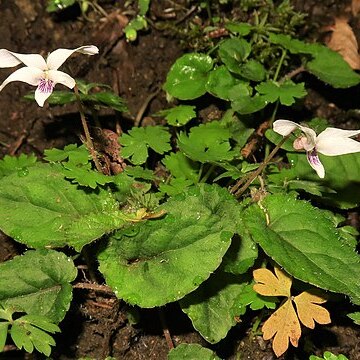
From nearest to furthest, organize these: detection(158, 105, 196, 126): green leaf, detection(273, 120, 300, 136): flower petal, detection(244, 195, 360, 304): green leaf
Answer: detection(273, 120, 300, 136): flower petal
detection(244, 195, 360, 304): green leaf
detection(158, 105, 196, 126): green leaf

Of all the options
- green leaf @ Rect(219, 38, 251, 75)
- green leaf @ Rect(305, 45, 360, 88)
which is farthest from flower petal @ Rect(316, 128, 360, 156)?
green leaf @ Rect(305, 45, 360, 88)

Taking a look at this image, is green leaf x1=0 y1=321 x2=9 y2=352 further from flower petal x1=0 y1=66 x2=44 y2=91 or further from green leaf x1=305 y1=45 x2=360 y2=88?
green leaf x1=305 y1=45 x2=360 y2=88

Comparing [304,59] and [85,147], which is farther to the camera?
[304,59]

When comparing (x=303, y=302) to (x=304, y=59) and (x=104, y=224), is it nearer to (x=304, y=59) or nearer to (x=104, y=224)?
(x=104, y=224)

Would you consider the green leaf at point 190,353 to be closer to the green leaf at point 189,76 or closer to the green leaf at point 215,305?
the green leaf at point 215,305

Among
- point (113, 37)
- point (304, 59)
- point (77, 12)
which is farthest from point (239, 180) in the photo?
point (77, 12)

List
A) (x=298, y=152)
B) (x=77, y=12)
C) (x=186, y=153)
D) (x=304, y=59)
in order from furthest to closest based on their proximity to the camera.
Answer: (x=77, y=12) < (x=304, y=59) < (x=298, y=152) < (x=186, y=153)

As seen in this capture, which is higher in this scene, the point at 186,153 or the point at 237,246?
the point at 186,153
